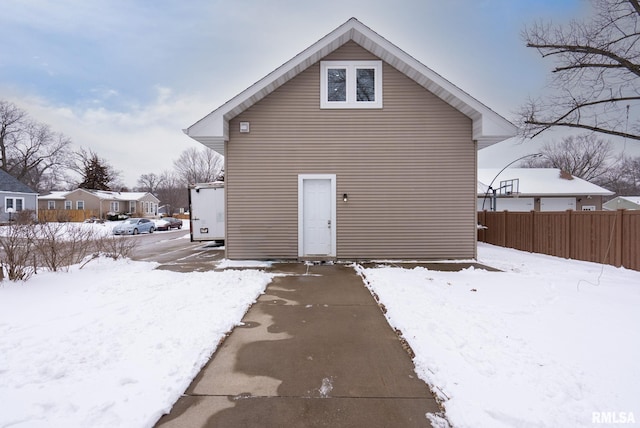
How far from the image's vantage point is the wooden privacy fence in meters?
7.73

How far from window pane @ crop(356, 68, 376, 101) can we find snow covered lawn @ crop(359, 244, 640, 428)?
529cm

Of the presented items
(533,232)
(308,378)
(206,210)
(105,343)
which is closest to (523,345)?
(308,378)

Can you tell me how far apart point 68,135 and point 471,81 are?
55.7m

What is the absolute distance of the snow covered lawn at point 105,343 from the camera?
7.57 feet

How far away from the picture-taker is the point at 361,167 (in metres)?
8.84

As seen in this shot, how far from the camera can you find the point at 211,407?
2.42m

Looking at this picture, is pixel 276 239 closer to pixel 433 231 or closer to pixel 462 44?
pixel 433 231

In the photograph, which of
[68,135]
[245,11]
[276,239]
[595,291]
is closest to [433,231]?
[595,291]

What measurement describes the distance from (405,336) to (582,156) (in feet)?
150

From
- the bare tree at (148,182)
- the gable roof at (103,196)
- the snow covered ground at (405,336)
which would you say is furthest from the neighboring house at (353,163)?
the bare tree at (148,182)

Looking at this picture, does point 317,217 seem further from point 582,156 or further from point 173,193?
point 173,193

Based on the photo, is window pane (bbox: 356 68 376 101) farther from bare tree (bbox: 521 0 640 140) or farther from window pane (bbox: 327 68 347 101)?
bare tree (bbox: 521 0 640 140)

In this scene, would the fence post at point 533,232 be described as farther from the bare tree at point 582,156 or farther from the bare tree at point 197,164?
the bare tree at point 197,164

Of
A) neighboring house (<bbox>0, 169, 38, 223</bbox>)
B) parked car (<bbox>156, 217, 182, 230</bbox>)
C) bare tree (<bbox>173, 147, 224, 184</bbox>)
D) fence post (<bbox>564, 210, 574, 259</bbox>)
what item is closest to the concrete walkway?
fence post (<bbox>564, 210, 574, 259</bbox>)
